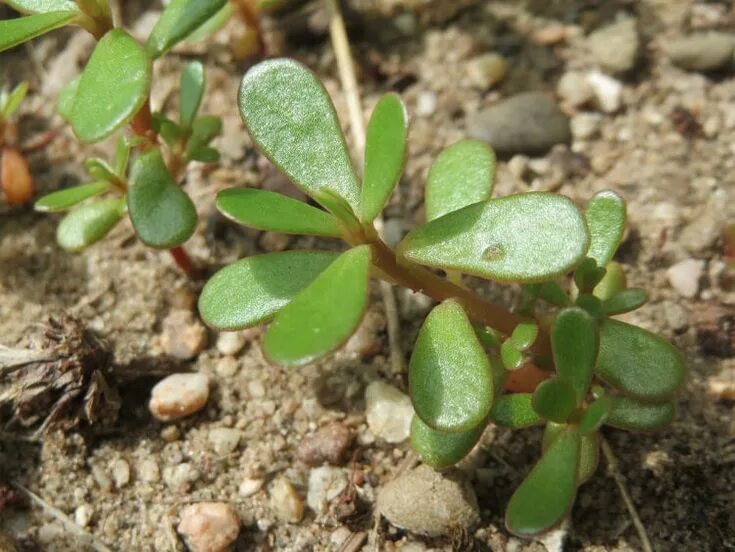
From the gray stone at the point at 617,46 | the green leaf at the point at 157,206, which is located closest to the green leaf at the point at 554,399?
the green leaf at the point at 157,206

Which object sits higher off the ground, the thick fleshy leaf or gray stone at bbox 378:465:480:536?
the thick fleshy leaf

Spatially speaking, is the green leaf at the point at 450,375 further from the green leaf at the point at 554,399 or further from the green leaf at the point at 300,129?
the green leaf at the point at 300,129

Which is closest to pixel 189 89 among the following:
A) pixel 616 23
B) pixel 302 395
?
pixel 302 395

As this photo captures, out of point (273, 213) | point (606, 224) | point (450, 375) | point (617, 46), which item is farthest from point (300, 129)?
point (617, 46)

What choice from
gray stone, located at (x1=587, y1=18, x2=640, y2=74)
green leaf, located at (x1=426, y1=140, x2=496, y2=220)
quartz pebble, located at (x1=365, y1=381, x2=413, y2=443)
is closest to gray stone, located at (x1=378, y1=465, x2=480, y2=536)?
quartz pebble, located at (x1=365, y1=381, x2=413, y2=443)

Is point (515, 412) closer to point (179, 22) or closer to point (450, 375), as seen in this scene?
point (450, 375)

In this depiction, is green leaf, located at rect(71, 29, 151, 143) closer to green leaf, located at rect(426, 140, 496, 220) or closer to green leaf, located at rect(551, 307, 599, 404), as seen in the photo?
green leaf, located at rect(426, 140, 496, 220)
